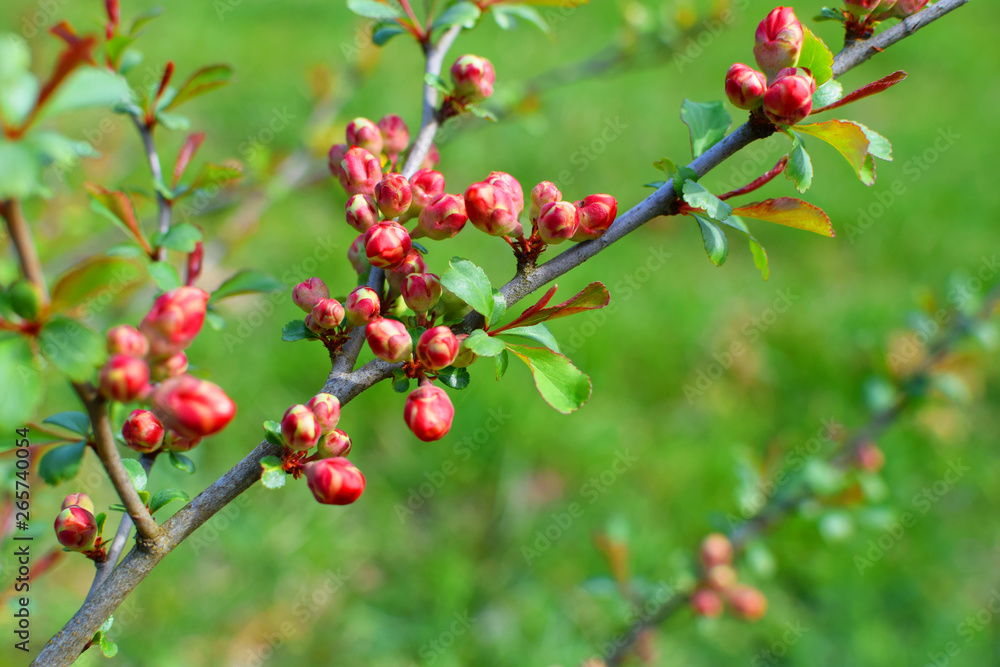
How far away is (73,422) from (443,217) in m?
0.39

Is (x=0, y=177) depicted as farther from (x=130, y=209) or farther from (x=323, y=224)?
(x=323, y=224)

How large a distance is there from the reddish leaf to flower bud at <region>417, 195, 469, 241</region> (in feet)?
0.90

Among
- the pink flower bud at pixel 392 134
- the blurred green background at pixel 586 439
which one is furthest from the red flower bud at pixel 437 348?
the blurred green background at pixel 586 439

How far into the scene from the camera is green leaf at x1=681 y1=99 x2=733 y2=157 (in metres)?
0.77

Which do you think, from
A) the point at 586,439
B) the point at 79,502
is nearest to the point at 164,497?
the point at 79,502

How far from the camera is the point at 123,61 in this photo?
96 centimetres

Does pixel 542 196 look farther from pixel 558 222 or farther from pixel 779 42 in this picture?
pixel 779 42

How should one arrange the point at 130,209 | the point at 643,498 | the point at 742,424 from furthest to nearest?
the point at 742,424, the point at 643,498, the point at 130,209

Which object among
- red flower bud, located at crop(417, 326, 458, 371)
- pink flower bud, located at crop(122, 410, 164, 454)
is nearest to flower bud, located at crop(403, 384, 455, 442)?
red flower bud, located at crop(417, 326, 458, 371)

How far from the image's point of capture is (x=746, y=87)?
652mm

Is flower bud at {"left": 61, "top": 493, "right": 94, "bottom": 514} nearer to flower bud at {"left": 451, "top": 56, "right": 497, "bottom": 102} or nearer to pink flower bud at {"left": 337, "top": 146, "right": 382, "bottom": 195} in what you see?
pink flower bud at {"left": 337, "top": 146, "right": 382, "bottom": 195}

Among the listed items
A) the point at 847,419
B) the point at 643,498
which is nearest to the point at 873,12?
the point at 643,498

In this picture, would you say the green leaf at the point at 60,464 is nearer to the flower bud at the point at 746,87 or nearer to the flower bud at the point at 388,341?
the flower bud at the point at 388,341

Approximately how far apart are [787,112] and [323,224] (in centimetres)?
276
